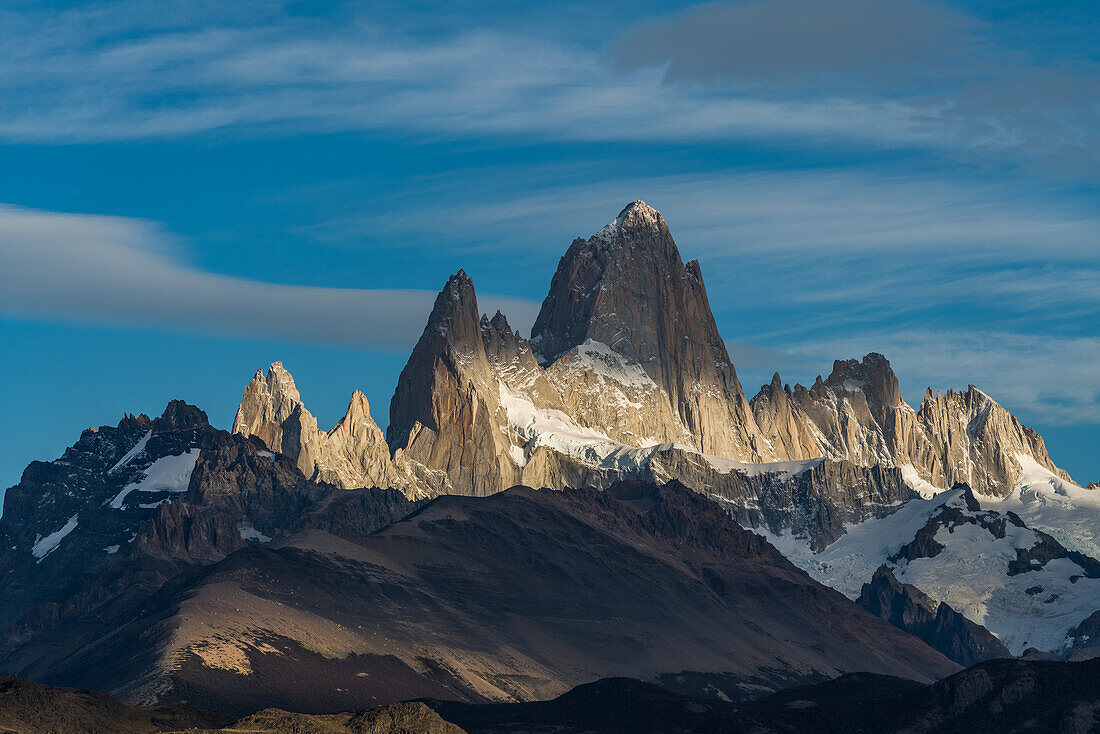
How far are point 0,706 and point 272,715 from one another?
27.6 m

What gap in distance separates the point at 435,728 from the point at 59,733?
38.9 meters

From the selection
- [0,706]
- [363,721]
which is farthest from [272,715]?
[0,706]

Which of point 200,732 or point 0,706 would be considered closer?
point 200,732

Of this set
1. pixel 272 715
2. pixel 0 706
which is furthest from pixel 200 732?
pixel 0 706

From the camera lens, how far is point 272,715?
19738 cm

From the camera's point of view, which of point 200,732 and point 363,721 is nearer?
point 200,732

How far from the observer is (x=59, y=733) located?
199750mm

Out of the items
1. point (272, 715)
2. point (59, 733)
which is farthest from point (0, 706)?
point (272, 715)

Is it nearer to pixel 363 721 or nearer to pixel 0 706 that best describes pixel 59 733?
pixel 0 706

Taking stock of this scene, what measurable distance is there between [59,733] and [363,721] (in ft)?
104

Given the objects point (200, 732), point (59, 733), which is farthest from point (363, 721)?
point (59, 733)

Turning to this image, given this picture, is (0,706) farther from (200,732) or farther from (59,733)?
(200,732)

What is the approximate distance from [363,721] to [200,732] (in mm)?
18966

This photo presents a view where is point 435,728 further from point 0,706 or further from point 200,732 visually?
point 0,706
